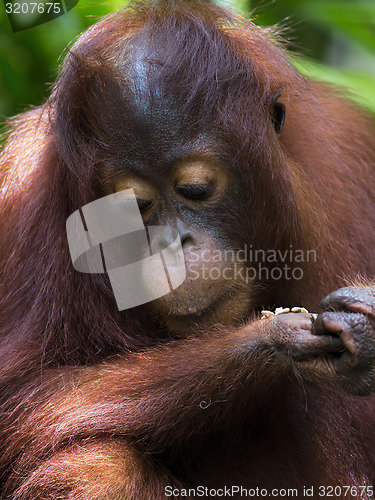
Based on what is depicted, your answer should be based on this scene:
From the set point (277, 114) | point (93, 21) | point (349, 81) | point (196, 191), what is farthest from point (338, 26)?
point (196, 191)

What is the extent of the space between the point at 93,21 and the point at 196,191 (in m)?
1.45

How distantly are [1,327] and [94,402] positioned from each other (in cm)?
47

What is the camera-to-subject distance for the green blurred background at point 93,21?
3180 mm

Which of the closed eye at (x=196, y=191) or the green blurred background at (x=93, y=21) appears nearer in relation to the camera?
the closed eye at (x=196, y=191)

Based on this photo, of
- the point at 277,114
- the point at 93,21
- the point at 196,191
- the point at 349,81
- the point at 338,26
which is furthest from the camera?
the point at 338,26

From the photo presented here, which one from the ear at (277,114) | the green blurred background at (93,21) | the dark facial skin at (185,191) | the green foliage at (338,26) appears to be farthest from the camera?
the green foliage at (338,26)

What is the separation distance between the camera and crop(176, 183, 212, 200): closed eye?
2.10 m

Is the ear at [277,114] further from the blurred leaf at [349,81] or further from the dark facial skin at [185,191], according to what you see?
the blurred leaf at [349,81]

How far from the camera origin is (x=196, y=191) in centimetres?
211

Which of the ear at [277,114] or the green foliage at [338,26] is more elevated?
the ear at [277,114]

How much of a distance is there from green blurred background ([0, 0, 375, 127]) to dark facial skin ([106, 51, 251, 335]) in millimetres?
1064

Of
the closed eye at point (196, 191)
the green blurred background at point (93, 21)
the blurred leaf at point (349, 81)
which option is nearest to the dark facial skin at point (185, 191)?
the closed eye at point (196, 191)

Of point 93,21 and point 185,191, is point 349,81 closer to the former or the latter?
point 93,21

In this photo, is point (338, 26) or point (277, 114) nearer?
point (277, 114)
